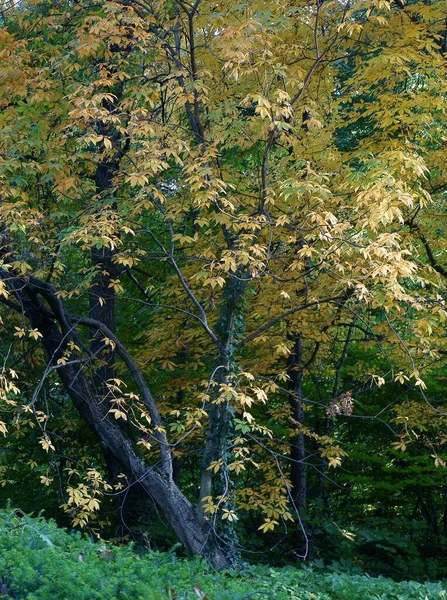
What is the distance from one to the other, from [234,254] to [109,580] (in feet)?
11.4

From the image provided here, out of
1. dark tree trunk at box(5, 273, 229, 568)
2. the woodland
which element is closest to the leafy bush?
the woodland

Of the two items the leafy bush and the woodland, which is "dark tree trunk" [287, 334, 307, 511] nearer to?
the woodland

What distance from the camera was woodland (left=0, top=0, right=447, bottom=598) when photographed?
22.2 feet

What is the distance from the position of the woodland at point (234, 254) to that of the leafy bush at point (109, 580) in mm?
565

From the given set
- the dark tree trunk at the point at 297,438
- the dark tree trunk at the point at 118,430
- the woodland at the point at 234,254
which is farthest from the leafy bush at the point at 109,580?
the dark tree trunk at the point at 297,438

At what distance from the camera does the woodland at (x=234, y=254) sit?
6.77m

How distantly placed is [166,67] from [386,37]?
7.98ft

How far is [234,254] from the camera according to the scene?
6836mm

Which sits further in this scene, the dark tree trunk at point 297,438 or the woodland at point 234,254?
the dark tree trunk at point 297,438

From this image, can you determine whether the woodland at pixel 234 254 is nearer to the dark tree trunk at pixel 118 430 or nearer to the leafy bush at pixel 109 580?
the dark tree trunk at pixel 118 430

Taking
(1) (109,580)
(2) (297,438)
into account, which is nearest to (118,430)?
(2) (297,438)

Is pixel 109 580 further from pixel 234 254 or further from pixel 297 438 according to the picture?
pixel 297 438

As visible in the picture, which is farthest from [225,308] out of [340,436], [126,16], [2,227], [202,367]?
[340,436]

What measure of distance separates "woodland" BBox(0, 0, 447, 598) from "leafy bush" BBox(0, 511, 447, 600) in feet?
1.85
